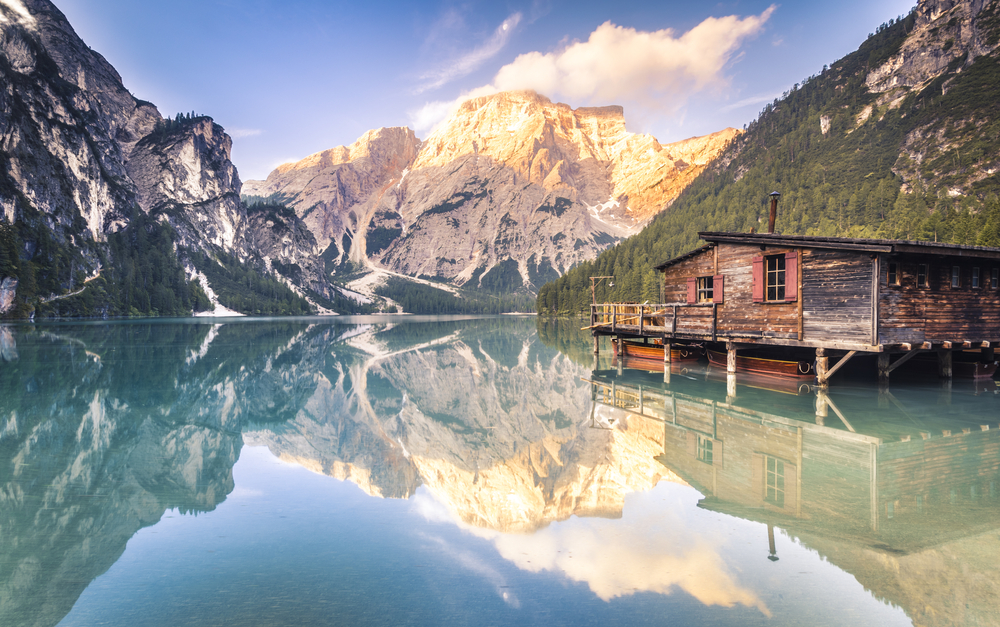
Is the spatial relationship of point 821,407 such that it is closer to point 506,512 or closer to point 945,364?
point 945,364

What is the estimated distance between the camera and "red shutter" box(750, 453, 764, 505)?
1006cm

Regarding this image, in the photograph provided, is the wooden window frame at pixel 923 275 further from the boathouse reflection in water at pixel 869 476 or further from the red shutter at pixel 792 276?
the boathouse reflection in water at pixel 869 476

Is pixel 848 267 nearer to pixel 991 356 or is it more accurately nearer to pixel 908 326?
pixel 908 326

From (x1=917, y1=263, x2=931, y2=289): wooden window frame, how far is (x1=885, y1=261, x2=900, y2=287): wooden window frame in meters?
1.58

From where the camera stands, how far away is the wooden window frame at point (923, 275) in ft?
70.5

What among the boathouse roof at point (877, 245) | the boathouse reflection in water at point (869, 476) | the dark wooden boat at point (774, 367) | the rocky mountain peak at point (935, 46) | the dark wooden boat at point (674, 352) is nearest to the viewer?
the boathouse reflection in water at point (869, 476)

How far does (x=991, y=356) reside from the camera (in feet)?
82.3

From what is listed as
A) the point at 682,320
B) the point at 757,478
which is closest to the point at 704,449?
the point at 757,478

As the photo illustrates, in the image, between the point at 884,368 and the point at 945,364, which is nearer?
the point at 884,368

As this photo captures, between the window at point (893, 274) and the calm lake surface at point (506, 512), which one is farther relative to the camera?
the window at point (893, 274)

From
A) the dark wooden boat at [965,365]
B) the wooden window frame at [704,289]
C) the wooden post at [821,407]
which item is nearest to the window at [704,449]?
the wooden post at [821,407]

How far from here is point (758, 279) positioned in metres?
24.9

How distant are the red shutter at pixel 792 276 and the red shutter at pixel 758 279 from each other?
138 centimetres

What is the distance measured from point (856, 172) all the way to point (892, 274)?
14743 centimetres
